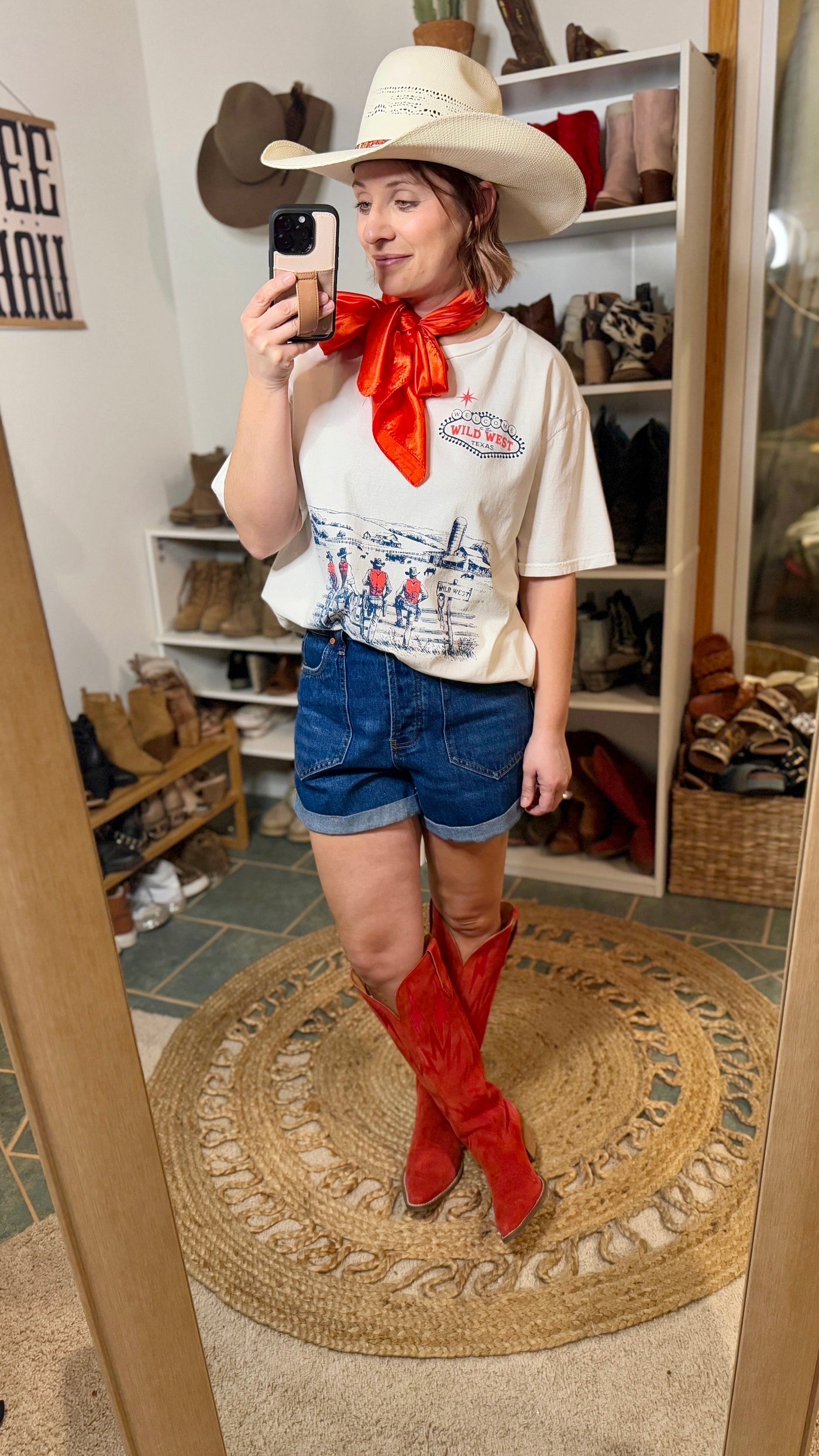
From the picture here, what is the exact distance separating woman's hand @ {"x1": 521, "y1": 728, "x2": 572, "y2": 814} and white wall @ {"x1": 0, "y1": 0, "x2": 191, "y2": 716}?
1.45m

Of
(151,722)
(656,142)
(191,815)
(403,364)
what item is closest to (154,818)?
(191,815)

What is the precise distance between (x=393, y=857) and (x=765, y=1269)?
71cm

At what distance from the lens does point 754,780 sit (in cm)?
241

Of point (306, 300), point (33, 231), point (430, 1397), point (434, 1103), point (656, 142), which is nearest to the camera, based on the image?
point (306, 300)

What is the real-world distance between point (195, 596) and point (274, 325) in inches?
72.1

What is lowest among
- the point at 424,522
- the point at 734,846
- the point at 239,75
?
the point at 734,846

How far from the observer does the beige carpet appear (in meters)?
1.28

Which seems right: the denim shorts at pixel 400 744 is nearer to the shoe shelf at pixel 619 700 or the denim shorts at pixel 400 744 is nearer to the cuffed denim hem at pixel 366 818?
the cuffed denim hem at pixel 366 818

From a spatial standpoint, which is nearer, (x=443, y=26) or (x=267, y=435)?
(x=267, y=435)

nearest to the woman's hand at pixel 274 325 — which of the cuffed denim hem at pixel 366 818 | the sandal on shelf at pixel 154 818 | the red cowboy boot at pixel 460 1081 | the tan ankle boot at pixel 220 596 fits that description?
the cuffed denim hem at pixel 366 818

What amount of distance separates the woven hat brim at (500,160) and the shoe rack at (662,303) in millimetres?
815

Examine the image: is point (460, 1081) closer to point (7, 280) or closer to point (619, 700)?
point (619, 700)

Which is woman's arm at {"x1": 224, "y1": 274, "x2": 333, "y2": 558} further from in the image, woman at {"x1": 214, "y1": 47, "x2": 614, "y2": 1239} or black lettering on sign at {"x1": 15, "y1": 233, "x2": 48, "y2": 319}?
black lettering on sign at {"x1": 15, "y1": 233, "x2": 48, "y2": 319}

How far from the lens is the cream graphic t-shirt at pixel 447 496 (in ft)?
4.12
